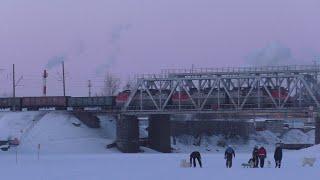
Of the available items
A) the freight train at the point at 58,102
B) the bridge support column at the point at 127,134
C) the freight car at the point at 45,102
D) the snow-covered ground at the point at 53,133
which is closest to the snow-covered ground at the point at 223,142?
the bridge support column at the point at 127,134

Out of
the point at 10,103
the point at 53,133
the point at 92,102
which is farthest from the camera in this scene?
the point at 10,103

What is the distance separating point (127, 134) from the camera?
87938 millimetres

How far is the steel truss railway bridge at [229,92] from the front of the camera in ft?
287

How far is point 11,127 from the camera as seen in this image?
89.4 meters

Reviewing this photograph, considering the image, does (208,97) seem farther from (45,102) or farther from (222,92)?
(45,102)

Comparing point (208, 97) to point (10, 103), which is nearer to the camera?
point (208, 97)

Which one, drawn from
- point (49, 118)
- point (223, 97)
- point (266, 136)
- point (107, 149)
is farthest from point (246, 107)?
point (266, 136)

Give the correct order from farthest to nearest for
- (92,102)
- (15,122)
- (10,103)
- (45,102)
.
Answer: (10,103)
(45,102)
(92,102)
(15,122)

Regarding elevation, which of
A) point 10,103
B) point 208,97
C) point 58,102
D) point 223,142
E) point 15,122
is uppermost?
point 208,97

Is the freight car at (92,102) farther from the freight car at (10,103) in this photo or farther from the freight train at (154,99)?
the freight car at (10,103)

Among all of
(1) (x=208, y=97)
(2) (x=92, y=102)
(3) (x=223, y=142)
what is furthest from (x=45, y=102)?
(3) (x=223, y=142)

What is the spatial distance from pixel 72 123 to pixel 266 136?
43.9m

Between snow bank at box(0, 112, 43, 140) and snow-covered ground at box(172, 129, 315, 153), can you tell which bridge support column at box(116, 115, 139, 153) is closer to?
snow-covered ground at box(172, 129, 315, 153)

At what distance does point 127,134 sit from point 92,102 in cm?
1272
